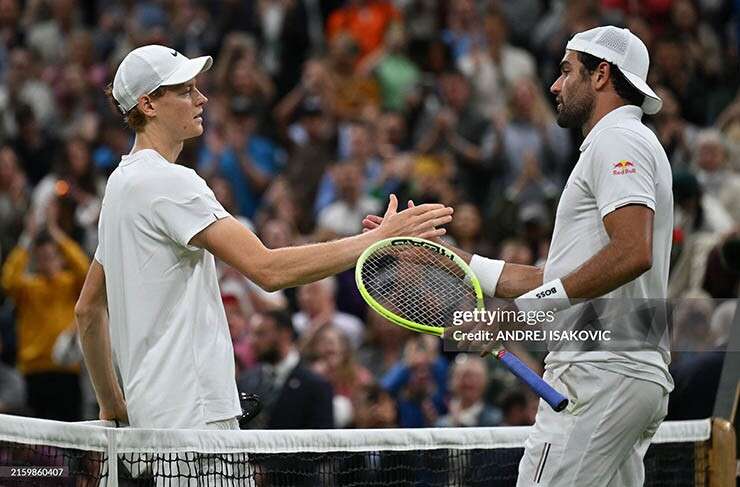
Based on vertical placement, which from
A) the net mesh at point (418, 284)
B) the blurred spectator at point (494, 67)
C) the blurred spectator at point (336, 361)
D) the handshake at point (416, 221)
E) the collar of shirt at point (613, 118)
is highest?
the blurred spectator at point (494, 67)

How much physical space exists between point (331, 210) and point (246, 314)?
156cm

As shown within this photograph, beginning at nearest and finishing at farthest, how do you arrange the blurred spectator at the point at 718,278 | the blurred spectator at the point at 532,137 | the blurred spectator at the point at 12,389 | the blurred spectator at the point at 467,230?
1. the blurred spectator at the point at 718,278
2. the blurred spectator at the point at 12,389
3. the blurred spectator at the point at 467,230
4. the blurred spectator at the point at 532,137

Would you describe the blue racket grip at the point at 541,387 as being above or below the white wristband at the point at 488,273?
below

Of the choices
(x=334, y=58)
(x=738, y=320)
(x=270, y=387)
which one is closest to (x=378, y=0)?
(x=334, y=58)

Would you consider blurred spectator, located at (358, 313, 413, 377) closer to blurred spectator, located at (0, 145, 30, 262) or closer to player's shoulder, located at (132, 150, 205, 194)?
blurred spectator, located at (0, 145, 30, 262)

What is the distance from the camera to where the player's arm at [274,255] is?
17.9 feet

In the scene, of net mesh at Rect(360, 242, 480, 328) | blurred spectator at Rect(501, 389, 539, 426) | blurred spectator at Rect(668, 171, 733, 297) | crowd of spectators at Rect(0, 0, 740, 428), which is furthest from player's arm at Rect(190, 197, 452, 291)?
blurred spectator at Rect(668, 171, 733, 297)

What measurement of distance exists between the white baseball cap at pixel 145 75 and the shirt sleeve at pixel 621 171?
1665 millimetres

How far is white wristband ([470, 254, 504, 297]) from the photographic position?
5973 millimetres

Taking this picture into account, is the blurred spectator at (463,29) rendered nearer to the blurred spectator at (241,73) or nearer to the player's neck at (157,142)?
the blurred spectator at (241,73)

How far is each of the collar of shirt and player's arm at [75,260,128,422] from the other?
2031mm

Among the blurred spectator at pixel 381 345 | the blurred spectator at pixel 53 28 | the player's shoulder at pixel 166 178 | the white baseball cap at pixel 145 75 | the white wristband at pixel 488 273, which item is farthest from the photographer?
the blurred spectator at pixel 53 28

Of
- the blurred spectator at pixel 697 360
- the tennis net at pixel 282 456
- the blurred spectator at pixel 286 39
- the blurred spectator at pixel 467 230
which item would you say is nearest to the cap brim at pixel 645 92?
the tennis net at pixel 282 456

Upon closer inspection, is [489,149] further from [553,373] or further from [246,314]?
[553,373]
